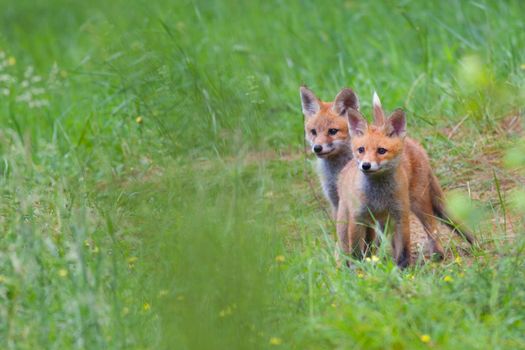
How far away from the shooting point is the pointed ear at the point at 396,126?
6246mm

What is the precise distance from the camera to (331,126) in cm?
720

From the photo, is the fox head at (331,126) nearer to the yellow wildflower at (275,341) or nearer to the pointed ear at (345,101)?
the pointed ear at (345,101)

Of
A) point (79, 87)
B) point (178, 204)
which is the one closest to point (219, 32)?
point (79, 87)

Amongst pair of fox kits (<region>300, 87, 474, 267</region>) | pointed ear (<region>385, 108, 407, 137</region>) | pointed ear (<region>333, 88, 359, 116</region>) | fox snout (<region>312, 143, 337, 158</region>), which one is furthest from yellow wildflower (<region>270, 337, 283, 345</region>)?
pointed ear (<region>333, 88, 359, 116</region>)

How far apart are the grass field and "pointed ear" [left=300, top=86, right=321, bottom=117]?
57 centimetres

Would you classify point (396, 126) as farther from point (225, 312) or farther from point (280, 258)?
point (225, 312)

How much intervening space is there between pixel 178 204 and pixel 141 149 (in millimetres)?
4074

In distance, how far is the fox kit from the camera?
23.5 ft

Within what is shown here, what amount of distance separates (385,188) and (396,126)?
1.36 ft

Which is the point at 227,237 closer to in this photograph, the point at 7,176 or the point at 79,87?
the point at 7,176

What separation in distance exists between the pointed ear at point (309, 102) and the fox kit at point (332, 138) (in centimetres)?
11

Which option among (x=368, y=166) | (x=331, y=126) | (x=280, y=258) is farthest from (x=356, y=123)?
(x=280, y=258)

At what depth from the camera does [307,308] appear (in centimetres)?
486

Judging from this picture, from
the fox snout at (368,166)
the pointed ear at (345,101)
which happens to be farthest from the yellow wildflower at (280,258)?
the pointed ear at (345,101)
